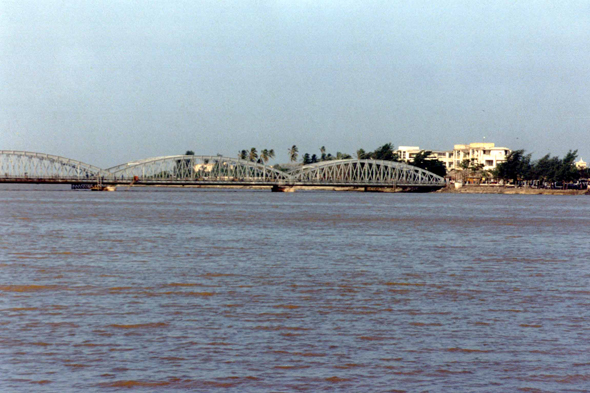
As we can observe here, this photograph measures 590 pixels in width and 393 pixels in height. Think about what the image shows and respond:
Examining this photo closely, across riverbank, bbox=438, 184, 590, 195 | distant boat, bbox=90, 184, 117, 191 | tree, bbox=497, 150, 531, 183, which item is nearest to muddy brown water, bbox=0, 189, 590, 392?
distant boat, bbox=90, 184, 117, 191

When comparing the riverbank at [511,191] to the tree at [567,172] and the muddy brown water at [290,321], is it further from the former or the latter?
the muddy brown water at [290,321]

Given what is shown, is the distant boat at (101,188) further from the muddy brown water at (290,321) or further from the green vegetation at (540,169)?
the muddy brown water at (290,321)

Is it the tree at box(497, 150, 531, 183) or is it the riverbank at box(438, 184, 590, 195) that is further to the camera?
the tree at box(497, 150, 531, 183)

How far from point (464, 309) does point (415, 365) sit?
524 cm

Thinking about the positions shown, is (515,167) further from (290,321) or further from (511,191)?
(290,321)

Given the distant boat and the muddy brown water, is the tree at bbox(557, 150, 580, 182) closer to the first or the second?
the distant boat

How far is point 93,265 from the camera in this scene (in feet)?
78.6

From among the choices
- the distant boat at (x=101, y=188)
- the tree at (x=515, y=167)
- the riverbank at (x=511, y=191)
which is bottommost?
the riverbank at (x=511, y=191)

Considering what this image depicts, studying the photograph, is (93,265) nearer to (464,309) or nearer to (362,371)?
(464,309)

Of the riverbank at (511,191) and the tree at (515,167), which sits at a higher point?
the tree at (515,167)

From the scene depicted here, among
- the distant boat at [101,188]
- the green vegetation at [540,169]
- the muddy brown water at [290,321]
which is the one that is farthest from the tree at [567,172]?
the muddy brown water at [290,321]

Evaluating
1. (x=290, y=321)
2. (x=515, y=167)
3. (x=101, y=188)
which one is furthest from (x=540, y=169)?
(x=290, y=321)

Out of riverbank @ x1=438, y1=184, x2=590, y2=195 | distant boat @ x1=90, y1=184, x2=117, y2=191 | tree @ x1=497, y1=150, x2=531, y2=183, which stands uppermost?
tree @ x1=497, y1=150, x2=531, y2=183

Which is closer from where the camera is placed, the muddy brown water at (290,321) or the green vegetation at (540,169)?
the muddy brown water at (290,321)
